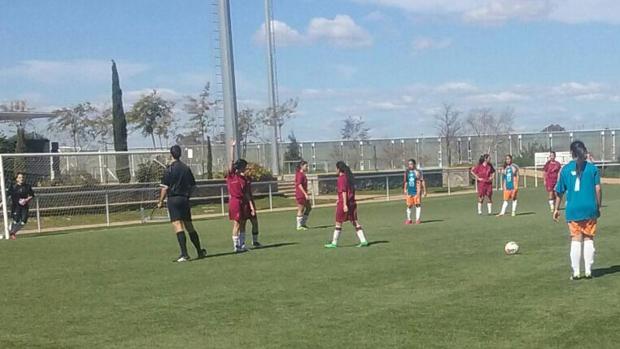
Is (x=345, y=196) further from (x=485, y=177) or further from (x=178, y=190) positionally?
(x=485, y=177)

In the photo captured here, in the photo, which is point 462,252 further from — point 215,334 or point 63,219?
point 63,219

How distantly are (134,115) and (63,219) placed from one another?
29.3 metres

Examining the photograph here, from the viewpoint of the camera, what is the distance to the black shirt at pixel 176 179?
1395 centimetres

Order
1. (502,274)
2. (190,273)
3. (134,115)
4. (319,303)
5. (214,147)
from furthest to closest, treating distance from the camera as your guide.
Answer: (134,115), (214,147), (190,273), (502,274), (319,303)

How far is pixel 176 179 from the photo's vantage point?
14.0m

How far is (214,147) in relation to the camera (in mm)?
54156

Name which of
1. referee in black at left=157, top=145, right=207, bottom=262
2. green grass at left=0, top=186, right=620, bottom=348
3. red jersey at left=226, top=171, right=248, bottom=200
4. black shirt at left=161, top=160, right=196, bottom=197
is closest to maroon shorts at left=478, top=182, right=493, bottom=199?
green grass at left=0, top=186, right=620, bottom=348

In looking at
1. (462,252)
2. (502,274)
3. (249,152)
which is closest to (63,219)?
(462,252)

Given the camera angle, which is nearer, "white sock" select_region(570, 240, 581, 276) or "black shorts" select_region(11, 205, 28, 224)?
"white sock" select_region(570, 240, 581, 276)

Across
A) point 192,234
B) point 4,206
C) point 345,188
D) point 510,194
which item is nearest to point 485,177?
point 510,194

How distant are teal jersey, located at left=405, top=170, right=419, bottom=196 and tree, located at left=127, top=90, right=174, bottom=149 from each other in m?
37.9

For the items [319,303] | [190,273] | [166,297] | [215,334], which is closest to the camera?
[215,334]

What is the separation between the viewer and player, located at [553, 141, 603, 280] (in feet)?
34.1

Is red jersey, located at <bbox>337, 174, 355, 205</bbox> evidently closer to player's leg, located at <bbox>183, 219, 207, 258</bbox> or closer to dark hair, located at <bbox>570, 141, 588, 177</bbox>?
player's leg, located at <bbox>183, 219, 207, 258</bbox>
